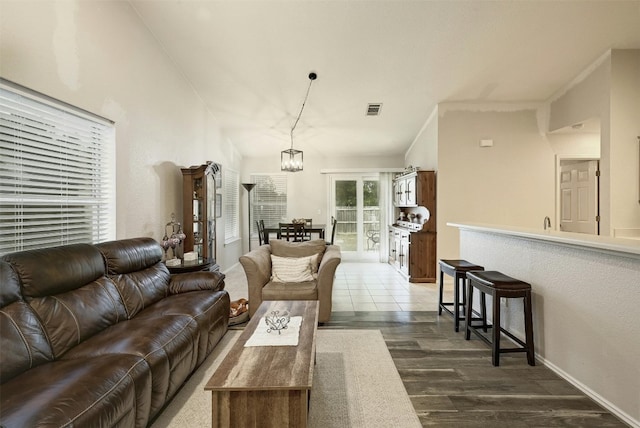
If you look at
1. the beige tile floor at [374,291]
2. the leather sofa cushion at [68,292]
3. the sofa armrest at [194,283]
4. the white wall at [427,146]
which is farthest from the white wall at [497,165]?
the leather sofa cushion at [68,292]

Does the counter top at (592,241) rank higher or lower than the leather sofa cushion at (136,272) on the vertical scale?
higher

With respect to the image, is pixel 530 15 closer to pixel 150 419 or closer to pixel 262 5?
pixel 262 5

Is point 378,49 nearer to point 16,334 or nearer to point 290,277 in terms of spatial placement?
point 290,277

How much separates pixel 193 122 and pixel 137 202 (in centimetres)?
186

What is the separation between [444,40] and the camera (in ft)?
11.6

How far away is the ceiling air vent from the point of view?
4915 millimetres

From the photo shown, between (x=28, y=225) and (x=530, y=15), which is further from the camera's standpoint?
(x=530, y=15)

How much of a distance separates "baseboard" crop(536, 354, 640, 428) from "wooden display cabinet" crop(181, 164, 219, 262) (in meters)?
3.65

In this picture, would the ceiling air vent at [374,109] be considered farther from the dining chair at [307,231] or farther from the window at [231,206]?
the window at [231,206]

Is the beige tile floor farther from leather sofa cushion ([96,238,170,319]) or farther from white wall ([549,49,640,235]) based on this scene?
white wall ([549,49,640,235])

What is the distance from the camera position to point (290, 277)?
339cm

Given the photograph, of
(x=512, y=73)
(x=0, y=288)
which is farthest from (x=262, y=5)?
Result: (x=512, y=73)

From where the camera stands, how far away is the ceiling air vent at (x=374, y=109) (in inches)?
193

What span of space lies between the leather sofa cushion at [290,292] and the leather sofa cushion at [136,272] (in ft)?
3.17
